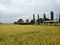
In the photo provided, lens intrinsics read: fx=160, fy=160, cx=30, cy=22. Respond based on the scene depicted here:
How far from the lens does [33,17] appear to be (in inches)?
4232

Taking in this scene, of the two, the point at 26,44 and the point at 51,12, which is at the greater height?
the point at 51,12

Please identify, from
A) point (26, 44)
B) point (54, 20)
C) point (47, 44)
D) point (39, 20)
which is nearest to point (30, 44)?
point (26, 44)

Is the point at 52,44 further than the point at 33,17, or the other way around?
the point at 33,17

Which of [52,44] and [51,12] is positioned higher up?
[51,12]

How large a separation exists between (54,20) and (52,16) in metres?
2.83

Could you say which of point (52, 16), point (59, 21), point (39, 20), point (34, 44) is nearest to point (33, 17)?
point (39, 20)

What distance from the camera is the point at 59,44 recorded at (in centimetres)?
1062

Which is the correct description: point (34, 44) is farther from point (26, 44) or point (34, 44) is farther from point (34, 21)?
point (34, 21)

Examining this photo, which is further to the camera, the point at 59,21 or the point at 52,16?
the point at 52,16

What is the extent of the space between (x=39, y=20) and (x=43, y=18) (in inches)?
199

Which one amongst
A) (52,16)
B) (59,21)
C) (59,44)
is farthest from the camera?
(52,16)

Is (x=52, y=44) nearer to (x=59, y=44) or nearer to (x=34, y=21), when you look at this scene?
(x=59, y=44)

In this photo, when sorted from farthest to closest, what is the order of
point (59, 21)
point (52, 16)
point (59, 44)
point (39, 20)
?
1. point (39, 20)
2. point (52, 16)
3. point (59, 21)
4. point (59, 44)

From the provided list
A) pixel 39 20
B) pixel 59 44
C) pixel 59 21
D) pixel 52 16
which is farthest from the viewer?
pixel 39 20
